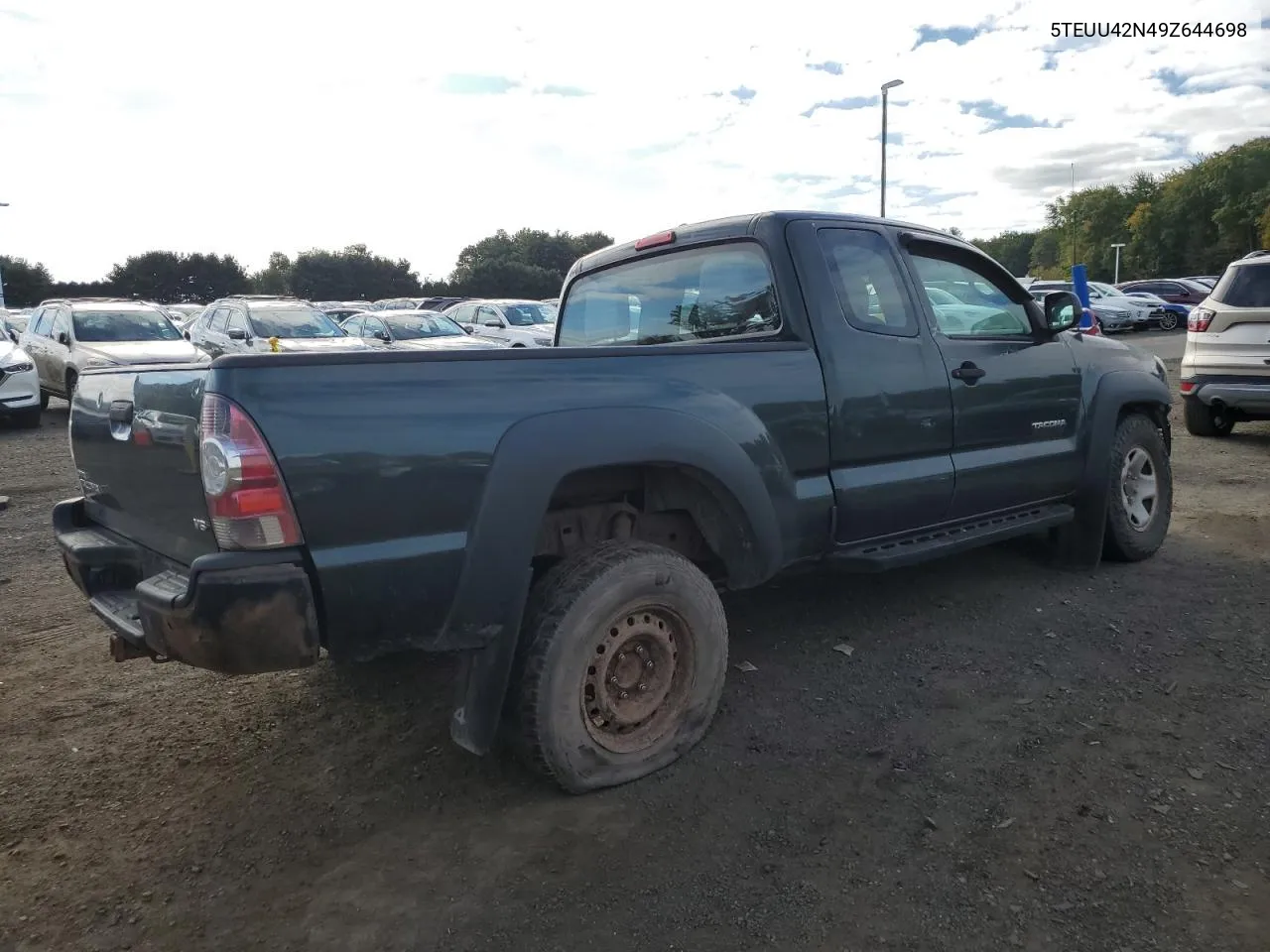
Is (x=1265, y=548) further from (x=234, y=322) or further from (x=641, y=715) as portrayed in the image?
(x=234, y=322)

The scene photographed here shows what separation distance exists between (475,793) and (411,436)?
49.6 inches

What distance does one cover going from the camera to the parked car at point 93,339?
1230cm

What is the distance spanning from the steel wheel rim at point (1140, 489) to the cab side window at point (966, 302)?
4.06 feet

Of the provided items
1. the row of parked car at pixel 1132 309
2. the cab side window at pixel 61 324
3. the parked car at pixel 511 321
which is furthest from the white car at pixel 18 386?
the row of parked car at pixel 1132 309

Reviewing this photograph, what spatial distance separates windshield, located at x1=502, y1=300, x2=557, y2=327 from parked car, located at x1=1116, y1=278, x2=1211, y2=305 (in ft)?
67.2

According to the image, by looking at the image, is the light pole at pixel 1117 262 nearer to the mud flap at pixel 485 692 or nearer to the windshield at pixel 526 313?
the windshield at pixel 526 313

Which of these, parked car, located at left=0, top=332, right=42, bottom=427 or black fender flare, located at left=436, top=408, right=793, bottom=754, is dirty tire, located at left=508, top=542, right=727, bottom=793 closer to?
black fender flare, located at left=436, top=408, right=793, bottom=754

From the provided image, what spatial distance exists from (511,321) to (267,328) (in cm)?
712

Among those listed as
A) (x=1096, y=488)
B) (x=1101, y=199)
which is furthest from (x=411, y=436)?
(x=1101, y=199)

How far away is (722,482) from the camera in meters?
3.13

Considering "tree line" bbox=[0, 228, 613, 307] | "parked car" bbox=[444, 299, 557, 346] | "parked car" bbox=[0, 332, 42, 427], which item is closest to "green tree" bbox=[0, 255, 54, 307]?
"tree line" bbox=[0, 228, 613, 307]

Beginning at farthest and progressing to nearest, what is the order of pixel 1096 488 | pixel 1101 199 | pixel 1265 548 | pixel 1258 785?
1. pixel 1101 199
2. pixel 1265 548
3. pixel 1096 488
4. pixel 1258 785

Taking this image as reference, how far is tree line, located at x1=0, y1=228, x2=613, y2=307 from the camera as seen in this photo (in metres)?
58.2

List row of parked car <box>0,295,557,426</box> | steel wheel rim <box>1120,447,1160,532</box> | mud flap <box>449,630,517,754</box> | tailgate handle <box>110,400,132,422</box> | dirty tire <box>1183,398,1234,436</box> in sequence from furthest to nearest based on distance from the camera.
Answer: row of parked car <box>0,295,557,426</box>
dirty tire <box>1183,398,1234,436</box>
steel wheel rim <box>1120,447,1160,532</box>
tailgate handle <box>110,400,132,422</box>
mud flap <box>449,630,517,754</box>
